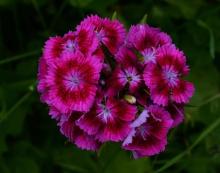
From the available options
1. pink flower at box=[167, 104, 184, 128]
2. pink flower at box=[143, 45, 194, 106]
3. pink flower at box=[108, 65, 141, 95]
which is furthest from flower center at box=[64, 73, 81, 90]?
pink flower at box=[167, 104, 184, 128]

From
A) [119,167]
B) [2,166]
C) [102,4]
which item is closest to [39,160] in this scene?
[2,166]

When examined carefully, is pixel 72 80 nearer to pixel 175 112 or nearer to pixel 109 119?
pixel 109 119

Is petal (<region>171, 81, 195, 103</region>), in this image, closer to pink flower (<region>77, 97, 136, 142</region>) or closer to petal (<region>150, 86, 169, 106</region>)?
petal (<region>150, 86, 169, 106</region>)

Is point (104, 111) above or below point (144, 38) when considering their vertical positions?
below

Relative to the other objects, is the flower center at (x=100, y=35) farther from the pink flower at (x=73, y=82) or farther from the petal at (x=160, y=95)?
the petal at (x=160, y=95)

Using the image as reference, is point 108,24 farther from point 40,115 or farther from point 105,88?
point 40,115

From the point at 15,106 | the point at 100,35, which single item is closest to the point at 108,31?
the point at 100,35
